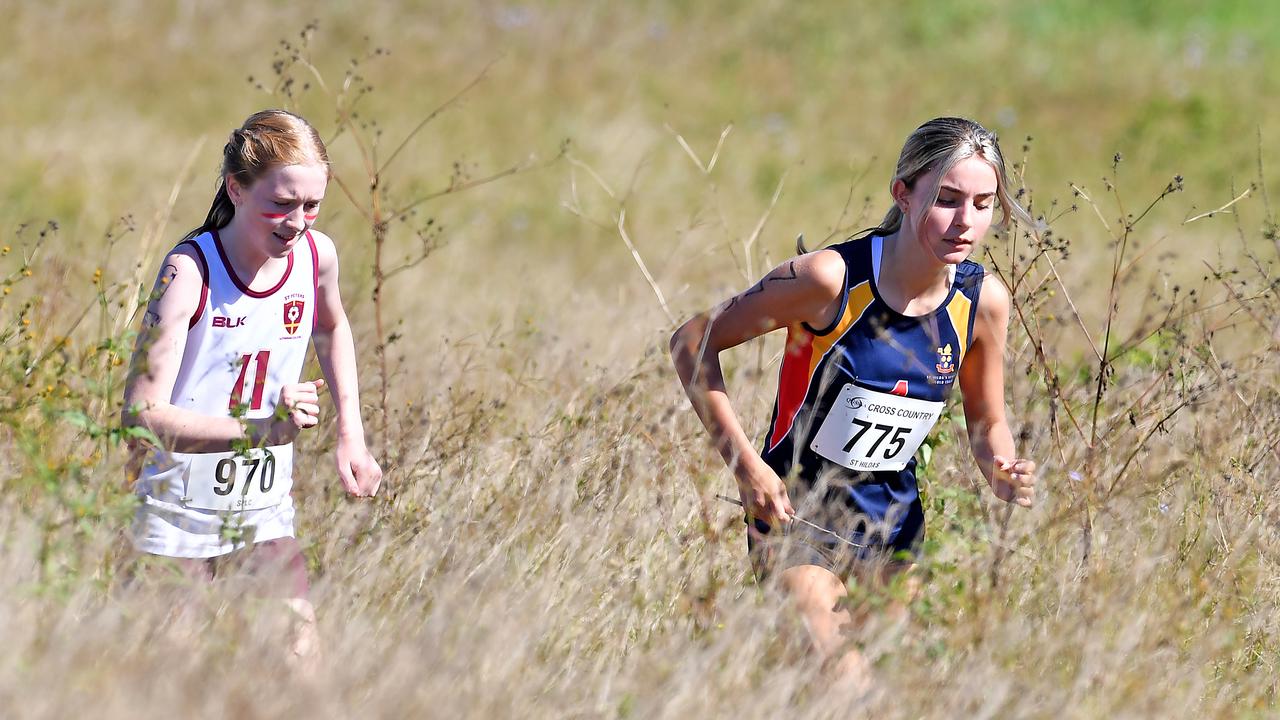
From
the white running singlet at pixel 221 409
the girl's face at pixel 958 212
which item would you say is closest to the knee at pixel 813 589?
the girl's face at pixel 958 212

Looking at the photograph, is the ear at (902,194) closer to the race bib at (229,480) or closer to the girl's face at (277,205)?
the girl's face at (277,205)

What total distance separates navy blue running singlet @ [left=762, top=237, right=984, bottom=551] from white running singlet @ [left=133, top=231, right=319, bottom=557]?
135 centimetres

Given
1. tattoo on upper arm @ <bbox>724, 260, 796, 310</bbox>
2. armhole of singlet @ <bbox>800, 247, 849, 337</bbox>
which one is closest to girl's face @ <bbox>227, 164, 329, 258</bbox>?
tattoo on upper arm @ <bbox>724, 260, 796, 310</bbox>

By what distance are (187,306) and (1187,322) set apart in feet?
11.7

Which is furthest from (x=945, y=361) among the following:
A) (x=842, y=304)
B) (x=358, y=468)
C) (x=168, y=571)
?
(x=168, y=571)

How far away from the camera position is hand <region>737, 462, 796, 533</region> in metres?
3.62

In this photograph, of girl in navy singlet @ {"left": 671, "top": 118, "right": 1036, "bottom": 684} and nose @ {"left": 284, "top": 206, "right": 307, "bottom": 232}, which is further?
girl in navy singlet @ {"left": 671, "top": 118, "right": 1036, "bottom": 684}

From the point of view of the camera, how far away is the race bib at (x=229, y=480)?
363cm

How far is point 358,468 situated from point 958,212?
1.69 meters

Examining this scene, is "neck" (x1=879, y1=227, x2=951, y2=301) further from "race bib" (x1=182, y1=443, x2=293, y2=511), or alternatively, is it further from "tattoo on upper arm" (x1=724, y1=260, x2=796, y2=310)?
"race bib" (x1=182, y1=443, x2=293, y2=511)

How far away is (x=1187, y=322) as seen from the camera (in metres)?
5.30

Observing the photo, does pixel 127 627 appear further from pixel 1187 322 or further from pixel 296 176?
pixel 1187 322

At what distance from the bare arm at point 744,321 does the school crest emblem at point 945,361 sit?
12.8 inches

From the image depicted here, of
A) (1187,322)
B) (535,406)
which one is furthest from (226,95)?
(1187,322)
